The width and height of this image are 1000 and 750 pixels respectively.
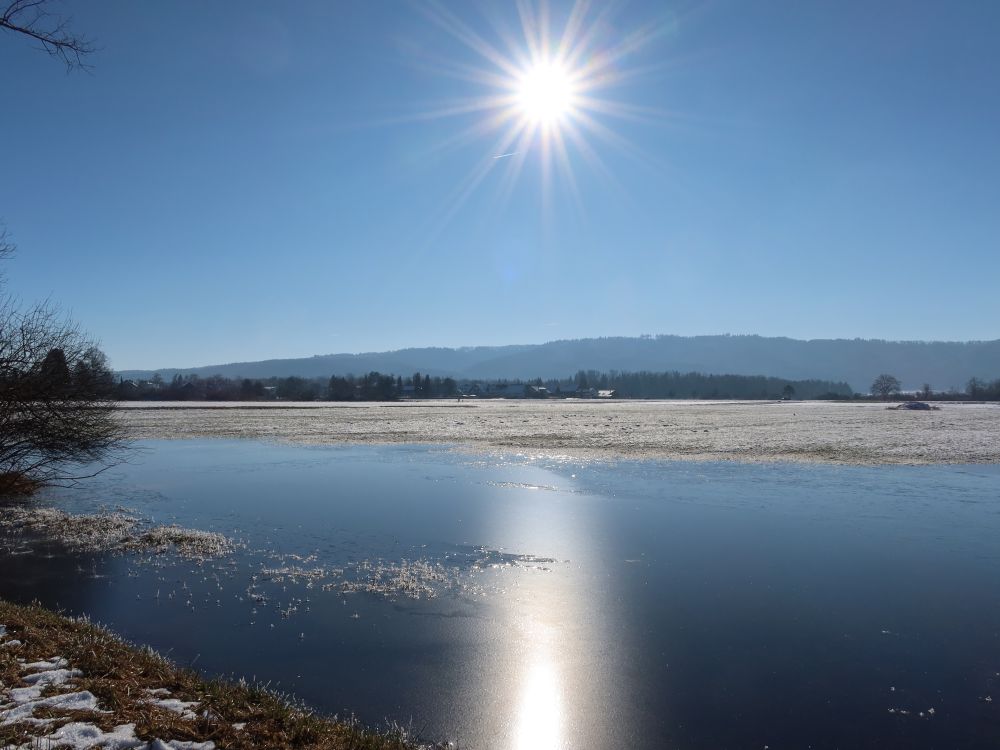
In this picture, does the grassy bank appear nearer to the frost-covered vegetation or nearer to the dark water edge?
the dark water edge

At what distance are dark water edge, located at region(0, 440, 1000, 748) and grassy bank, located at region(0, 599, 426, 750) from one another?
33.3 inches

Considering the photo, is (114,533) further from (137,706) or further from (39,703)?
(137,706)

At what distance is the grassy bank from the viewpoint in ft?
18.5

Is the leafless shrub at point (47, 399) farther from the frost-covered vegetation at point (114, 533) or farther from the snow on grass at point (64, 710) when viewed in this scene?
the snow on grass at point (64, 710)

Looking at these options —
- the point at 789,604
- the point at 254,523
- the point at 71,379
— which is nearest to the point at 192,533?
the point at 254,523

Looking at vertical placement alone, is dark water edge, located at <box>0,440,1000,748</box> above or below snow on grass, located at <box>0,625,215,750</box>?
below

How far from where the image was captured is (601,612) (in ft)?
34.3

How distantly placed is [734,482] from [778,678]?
1761 centimetres

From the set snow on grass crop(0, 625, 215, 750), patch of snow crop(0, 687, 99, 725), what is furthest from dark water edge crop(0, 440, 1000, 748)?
patch of snow crop(0, 687, 99, 725)

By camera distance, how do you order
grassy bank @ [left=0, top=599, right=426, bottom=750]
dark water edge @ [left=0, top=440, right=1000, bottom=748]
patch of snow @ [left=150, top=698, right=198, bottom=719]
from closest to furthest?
grassy bank @ [left=0, top=599, right=426, bottom=750], patch of snow @ [left=150, top=698, right=198, bottom=719], dark water edge @ [left=0, top=440, right=1000, bottom=748]

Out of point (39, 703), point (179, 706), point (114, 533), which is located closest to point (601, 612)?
point (179, 706)

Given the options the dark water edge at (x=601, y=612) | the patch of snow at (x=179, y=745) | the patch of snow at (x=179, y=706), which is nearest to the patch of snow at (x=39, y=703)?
the patch of snow at (x=179, y=706)

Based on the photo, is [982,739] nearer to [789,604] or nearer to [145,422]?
[789,604]

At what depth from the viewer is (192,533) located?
52.5ft
